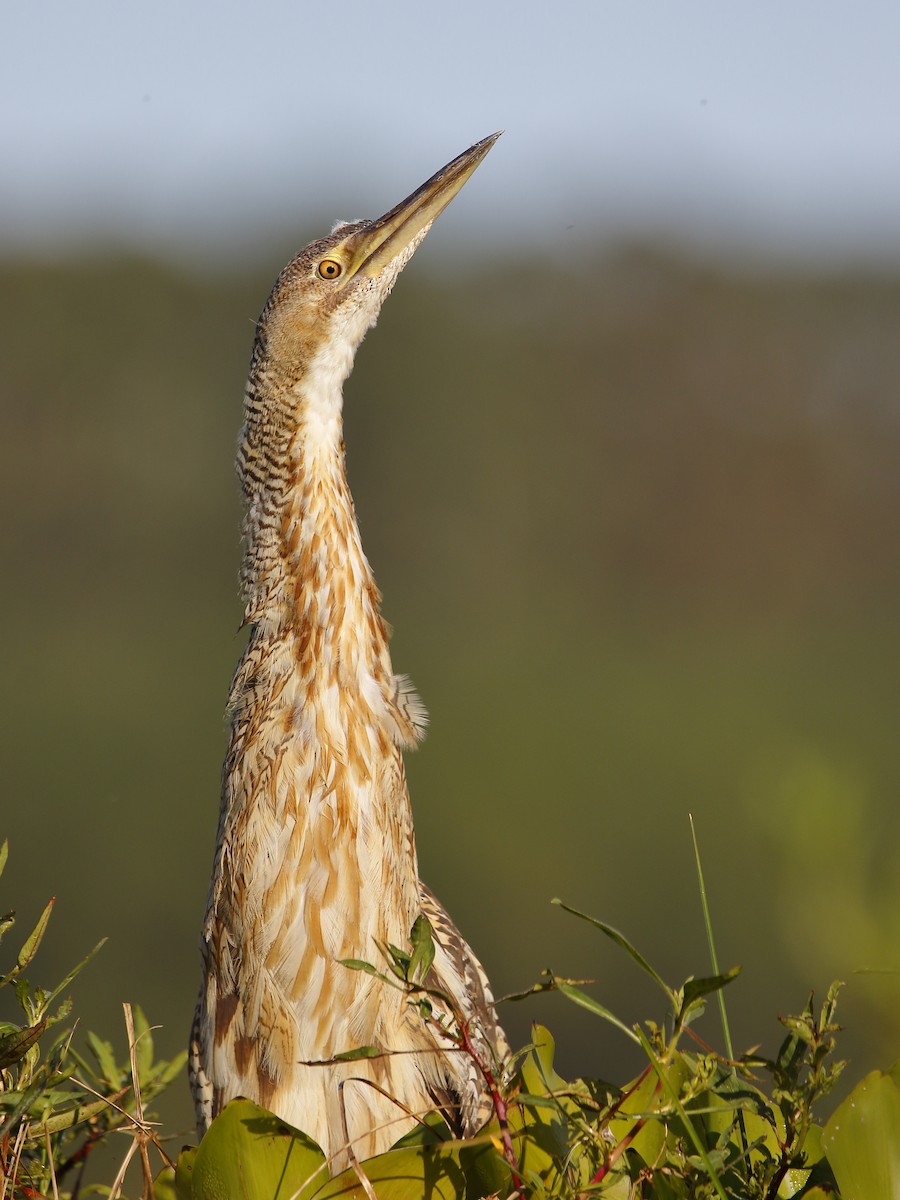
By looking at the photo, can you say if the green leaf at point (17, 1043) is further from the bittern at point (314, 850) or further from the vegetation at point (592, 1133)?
the bittern at point (314, 850)

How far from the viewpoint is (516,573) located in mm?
51406

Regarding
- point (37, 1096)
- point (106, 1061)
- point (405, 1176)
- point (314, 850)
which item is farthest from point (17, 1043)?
point (314, 850)

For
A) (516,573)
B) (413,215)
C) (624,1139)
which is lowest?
(624,1139)

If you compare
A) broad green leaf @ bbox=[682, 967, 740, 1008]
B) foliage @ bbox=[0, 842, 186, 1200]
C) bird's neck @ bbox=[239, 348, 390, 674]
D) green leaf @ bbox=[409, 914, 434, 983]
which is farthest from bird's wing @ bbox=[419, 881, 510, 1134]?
broad green leaf @ bbox=[682, 967, 740, 1008]

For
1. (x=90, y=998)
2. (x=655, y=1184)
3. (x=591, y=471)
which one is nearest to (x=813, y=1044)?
(x=655, y=1184)

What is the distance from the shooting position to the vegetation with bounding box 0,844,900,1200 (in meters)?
1.64

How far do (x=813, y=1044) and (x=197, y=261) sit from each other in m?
52.5

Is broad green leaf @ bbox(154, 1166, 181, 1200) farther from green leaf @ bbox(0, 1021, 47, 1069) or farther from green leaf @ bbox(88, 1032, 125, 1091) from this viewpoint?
green leaf @ bbox(88, 1032, 125, 1091)

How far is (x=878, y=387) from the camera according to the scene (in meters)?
48.5

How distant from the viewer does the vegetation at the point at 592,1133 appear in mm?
1637

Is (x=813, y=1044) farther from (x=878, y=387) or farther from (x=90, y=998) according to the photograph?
(x=878, y=387)

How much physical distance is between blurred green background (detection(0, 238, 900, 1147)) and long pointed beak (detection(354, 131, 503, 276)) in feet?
63.2

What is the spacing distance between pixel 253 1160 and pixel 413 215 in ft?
8.48

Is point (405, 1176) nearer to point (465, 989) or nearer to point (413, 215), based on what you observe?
point (465, 989)
